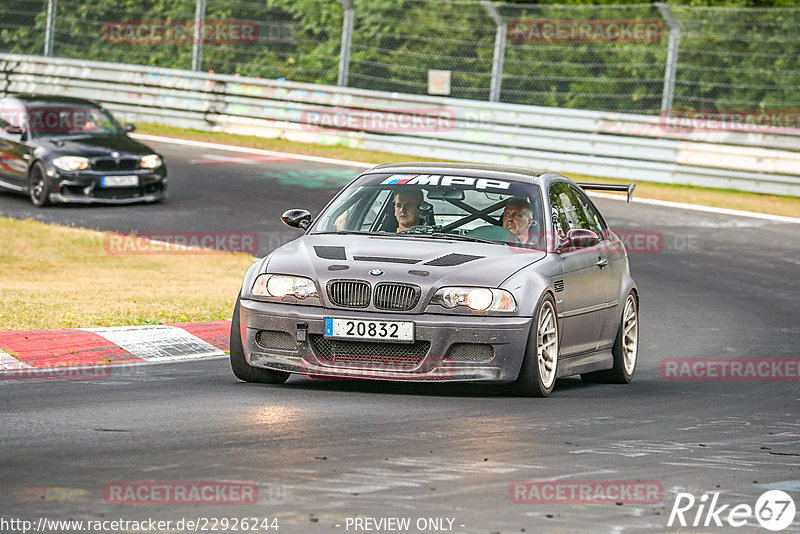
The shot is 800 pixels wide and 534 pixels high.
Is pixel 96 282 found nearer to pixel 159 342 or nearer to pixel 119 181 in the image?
pixel 159 342

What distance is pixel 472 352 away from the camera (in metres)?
8.83

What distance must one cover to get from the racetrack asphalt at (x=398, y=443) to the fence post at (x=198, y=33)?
1824cm

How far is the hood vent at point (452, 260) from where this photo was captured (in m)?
9.03

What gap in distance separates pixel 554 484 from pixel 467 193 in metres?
4.00

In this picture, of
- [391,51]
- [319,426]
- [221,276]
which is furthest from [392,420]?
[391,51]

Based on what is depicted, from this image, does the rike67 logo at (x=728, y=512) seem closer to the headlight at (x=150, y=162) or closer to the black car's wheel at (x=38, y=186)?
the headlight at (x=150, y=162)

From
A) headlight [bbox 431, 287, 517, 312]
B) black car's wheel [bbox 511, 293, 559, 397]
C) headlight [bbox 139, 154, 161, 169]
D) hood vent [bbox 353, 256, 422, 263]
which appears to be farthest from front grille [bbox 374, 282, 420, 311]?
headlight [bbox 139, 154, 161, 169]

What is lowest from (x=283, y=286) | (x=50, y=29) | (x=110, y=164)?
(x=110, y=164)

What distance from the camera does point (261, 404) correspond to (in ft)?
27.8

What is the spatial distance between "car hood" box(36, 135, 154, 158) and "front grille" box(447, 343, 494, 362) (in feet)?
42.9

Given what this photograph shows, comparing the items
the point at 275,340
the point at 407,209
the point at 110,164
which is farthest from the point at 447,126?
the point at 275,340

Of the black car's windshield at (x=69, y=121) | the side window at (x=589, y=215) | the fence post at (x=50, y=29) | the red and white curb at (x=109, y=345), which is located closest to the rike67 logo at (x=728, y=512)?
the side window at (x=589, y=215)

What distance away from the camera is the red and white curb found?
33.4 feet

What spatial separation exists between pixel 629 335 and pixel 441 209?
1.86m
